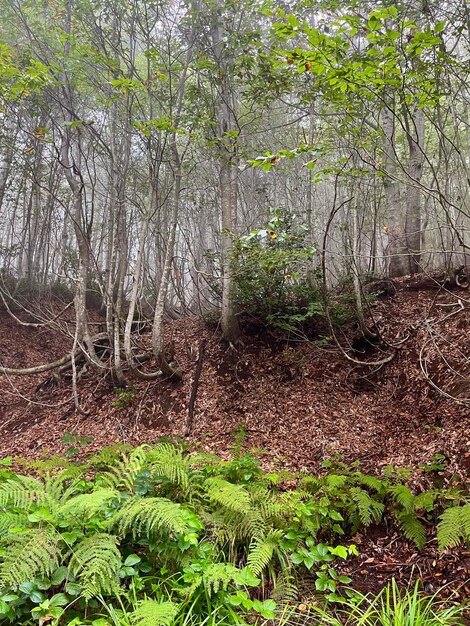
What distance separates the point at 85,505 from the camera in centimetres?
260

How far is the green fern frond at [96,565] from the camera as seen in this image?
2.34 meters

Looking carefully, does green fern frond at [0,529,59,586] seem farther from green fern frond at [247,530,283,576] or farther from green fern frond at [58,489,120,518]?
green fern frond at [247,530,283,576]

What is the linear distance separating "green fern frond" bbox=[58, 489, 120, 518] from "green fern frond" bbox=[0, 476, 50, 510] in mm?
Result: 287

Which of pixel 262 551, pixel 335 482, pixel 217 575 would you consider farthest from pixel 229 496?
pixel 335 482

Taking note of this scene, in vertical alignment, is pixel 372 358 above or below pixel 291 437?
above

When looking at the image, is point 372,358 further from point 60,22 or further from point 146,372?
point 60,22

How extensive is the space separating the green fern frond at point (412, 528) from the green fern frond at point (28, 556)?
2879 mm

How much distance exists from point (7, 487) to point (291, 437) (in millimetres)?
4239

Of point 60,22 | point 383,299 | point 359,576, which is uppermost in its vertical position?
point 60,22

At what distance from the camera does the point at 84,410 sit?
777 centimetres

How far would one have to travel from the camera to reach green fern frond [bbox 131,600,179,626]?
214cm

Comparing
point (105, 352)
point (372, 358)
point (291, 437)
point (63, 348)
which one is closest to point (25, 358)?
point (63, 348)

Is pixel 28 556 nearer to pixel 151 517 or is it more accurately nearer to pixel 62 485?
pixel 151 517

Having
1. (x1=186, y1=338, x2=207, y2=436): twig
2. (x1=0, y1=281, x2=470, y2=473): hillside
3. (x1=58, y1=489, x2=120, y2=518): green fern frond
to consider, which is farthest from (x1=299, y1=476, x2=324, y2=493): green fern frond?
(x1=186, y1=338, x2=207, y2=436): twig
